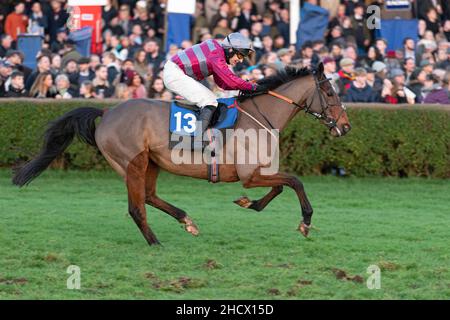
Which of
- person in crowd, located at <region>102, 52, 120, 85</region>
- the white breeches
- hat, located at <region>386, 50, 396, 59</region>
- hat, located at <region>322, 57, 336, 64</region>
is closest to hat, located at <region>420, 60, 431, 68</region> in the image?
hat, located at <region>386, 50, 396, 59</region>

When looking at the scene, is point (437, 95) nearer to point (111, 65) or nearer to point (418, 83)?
point (418, 83)

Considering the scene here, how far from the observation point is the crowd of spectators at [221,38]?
1319 centimetres

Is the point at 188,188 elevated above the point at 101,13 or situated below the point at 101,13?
below

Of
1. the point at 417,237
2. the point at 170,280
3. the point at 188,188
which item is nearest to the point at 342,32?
the point at 188,188

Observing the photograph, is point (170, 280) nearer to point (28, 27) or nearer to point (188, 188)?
point (188, 188)

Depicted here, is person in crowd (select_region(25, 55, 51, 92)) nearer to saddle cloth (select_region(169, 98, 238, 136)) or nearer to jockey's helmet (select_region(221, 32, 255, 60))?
saddle cloth (select_region(169, 98, 238, 136))

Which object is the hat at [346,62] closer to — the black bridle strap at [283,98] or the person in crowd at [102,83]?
the person in crowd at [102,83]

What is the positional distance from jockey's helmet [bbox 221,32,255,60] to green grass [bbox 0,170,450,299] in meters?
1.51

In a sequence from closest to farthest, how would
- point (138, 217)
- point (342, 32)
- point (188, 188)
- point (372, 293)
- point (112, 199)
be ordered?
point (372, 293), point (138, 217), point (112, 199), point (188, 188), point (342, 32)

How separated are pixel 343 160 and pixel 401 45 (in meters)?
3.74

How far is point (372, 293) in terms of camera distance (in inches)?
271

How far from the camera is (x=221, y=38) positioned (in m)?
13.9

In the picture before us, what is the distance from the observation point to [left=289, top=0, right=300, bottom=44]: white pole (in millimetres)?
15172

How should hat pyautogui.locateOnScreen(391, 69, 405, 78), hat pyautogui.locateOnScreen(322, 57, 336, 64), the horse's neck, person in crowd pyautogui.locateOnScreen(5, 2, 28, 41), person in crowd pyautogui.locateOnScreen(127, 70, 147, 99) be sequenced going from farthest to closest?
1. person in crowd pyautogui.locateOnScreen(5, 2, 28, 41)
2. hat pyautogui.locateOnScreen(322, 57, 336, 64)
3. hat pyautogui.locateOnScreen(391, 69, 405, 78)
4. person in crowd pyautogui.locateOnScreen(127, 70, 147, 99)
5. the horse's neck
